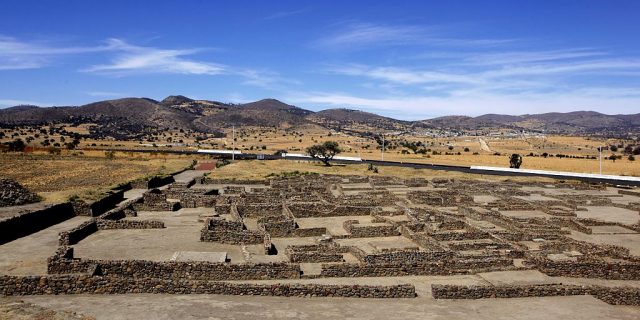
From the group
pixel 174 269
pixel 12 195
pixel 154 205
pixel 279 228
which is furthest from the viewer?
pixel 154 205

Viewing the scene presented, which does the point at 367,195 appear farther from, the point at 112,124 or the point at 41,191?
the point at 112,124

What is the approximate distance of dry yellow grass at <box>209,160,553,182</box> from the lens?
213 feet

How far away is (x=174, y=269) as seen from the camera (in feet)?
61.9

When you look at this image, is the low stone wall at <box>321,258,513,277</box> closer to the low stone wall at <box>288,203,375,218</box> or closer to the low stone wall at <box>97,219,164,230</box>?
the low stone wall at <box>97,219,164,230</box>

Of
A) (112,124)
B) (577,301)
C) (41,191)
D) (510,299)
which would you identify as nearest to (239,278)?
(510,299)

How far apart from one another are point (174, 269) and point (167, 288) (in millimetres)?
1817

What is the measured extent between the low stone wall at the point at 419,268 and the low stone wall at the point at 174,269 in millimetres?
1755

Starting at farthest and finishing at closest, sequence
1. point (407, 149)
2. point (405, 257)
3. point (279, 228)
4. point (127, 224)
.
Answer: point (407, 149) → point (127, 224) → point (279, 228) → point (405, 257)

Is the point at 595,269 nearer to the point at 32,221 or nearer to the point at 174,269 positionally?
the point at 174,269

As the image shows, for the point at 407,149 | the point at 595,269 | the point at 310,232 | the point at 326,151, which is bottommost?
the point at 595,269

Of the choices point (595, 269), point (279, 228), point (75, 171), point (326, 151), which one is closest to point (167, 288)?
point (279, 228)

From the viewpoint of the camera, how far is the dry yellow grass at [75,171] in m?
47.1

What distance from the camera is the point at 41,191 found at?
45281 millimetres

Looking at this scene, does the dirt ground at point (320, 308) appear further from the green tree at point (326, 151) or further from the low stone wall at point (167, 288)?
the green tree at point (326, 151)
